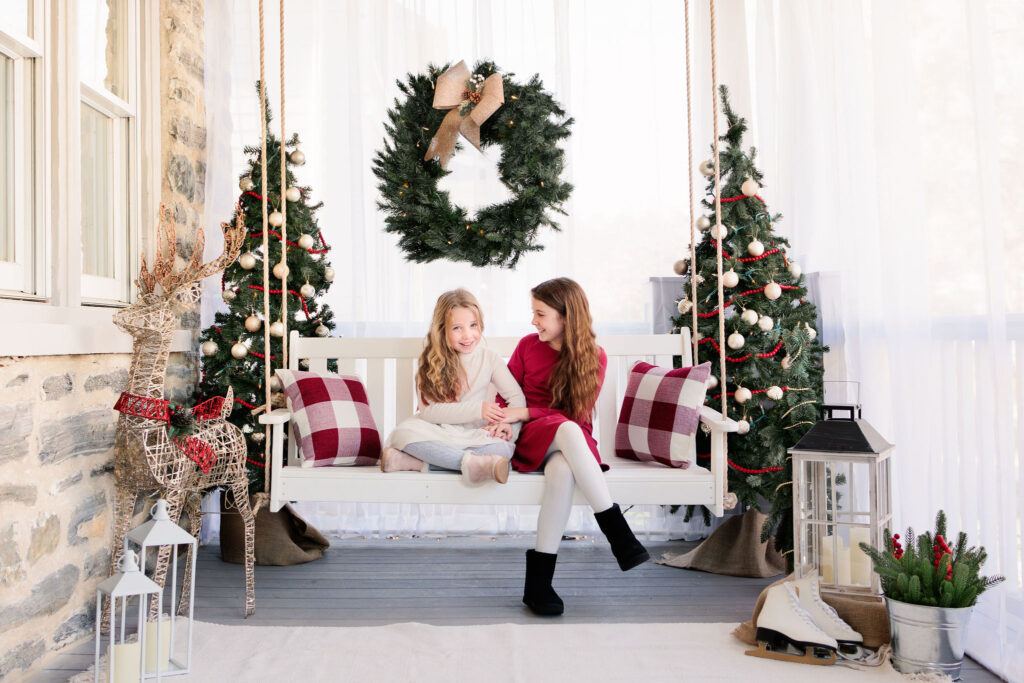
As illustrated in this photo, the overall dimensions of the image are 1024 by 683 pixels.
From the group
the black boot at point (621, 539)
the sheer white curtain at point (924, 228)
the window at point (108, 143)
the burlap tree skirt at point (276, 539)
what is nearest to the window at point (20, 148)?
the window at point (108, 143)

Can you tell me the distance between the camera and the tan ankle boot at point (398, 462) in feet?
8.77

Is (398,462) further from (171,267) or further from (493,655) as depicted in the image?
(171,267)

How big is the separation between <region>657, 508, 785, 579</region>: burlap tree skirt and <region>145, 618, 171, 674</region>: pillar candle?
1.97m

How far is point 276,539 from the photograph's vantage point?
332cm

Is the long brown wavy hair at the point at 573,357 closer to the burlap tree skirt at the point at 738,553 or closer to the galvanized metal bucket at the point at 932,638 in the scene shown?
the burlap tree skirt at the point at 738,553

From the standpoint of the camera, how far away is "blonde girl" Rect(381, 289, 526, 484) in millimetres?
2680

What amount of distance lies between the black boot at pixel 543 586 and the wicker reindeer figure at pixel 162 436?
36.2 inches

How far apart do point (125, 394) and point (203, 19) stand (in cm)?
200

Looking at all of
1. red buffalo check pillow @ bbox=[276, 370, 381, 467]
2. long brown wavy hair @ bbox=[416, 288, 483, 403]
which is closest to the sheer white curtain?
long brown wavy hair @ bbox=[416, 288, 483, 403]

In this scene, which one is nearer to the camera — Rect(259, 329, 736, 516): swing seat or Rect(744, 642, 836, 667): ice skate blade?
Rect(744, 642, 836, 667): ice skate blade

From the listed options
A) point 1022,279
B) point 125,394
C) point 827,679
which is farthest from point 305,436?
point 1022,279

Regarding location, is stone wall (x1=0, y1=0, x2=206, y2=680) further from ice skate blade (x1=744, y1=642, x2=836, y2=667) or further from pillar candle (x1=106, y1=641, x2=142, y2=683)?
ice skate blade (x1=744, y1=642, x2=836, y2=667)

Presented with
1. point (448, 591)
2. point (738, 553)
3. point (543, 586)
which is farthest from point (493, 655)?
point (738, 553)

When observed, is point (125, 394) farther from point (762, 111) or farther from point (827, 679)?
point (762, 111)
